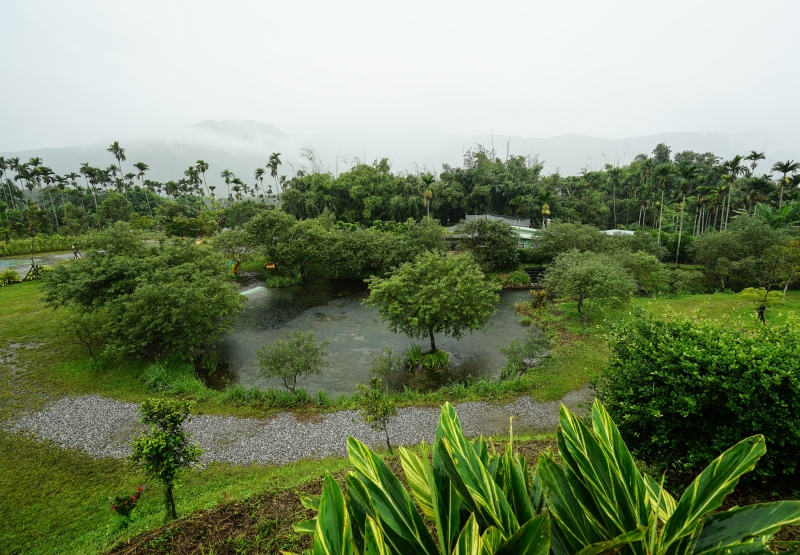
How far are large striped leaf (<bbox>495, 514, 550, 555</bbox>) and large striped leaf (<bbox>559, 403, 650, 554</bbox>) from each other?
0.42 meters

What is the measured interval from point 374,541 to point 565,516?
3.01ft

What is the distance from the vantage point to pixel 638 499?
5.24 feet

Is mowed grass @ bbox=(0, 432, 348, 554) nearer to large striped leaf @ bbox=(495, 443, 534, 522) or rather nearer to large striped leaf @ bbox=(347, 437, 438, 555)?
large striped leaf @ bbox=(347, 437, 438, 555)

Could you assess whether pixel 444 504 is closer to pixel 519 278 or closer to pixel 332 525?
pixel 332 525

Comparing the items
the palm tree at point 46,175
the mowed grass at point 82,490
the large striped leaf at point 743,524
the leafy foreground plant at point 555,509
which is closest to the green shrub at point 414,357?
the mowed grass at point 82,490

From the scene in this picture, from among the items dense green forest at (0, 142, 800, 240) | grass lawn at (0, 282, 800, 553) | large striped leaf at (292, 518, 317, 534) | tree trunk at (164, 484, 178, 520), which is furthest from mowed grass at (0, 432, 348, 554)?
dense green forest at (0, 142, 800, 240)

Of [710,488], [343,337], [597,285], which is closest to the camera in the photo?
[710,488]

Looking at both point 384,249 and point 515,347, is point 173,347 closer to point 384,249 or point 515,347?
point 515,347

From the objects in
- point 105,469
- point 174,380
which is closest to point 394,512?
point 105,469

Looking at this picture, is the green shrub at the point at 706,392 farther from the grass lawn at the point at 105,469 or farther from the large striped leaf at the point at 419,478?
the large striped leaf at the point at 419,478

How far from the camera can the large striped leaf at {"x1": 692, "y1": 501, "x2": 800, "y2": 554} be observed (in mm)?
1350

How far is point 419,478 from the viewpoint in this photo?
207cm

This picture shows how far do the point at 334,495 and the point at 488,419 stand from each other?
10002 millimetres

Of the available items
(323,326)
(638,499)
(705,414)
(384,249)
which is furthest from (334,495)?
(384,249)
